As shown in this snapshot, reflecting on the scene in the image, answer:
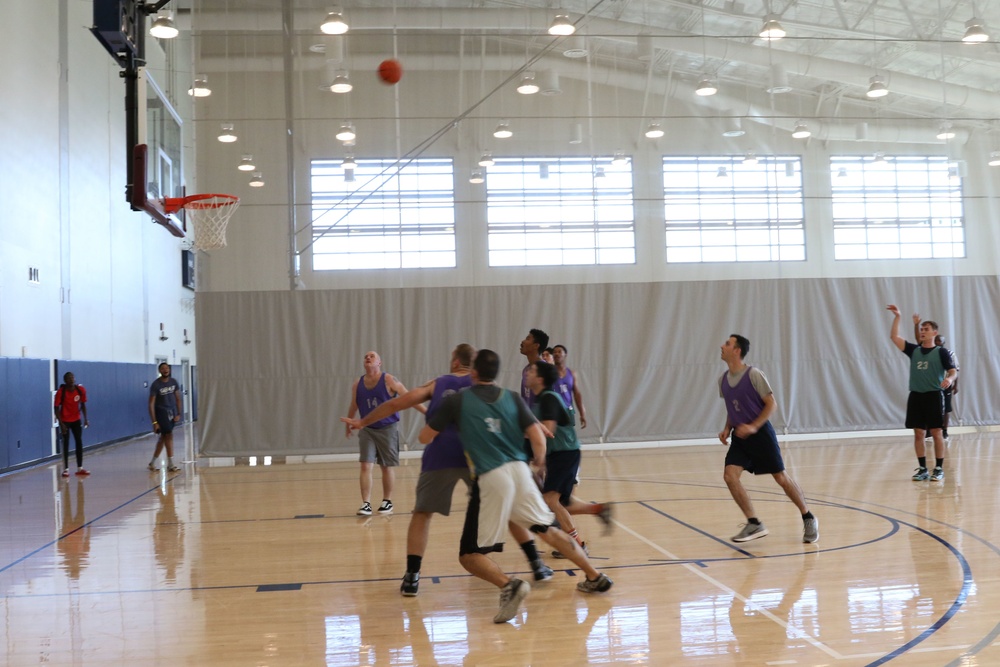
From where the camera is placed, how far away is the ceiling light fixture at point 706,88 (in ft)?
57.4

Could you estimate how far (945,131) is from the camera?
18094 millimetres

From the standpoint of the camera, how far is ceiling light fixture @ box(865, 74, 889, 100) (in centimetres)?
1770

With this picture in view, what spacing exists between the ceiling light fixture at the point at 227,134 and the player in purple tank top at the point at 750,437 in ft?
38.1

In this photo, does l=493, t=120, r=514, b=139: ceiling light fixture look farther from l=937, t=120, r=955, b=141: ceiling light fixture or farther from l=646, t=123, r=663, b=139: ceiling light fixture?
l=937, t=120, r=955, b=141: ceiling light fixture

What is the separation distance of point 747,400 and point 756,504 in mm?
2434

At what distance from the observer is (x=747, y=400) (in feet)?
24.1

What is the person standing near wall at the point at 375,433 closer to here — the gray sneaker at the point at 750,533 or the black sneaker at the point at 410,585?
the black sneaker at the point at 410,585

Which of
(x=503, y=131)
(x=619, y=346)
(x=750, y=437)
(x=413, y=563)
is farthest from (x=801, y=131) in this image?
(x=413, y=563)

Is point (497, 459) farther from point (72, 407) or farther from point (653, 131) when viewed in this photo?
point (653, 131)

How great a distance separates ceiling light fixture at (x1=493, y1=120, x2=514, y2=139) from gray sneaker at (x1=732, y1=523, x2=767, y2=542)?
11125 millimetres

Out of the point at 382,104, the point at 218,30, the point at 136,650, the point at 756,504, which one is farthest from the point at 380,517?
the point at 218,30

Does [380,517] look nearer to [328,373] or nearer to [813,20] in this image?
[328,373]

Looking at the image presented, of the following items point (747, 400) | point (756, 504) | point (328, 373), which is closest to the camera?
point (747, 400)

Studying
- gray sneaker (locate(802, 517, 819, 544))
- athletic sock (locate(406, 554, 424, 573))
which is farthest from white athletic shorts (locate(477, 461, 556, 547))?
gray sneaker (locate(802, 517, 819, 544))
